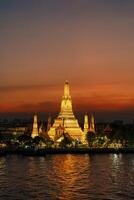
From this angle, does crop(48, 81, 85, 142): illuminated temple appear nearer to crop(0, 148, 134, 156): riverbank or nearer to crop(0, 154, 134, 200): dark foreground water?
crop(0, 148, 134, 156): riverbank

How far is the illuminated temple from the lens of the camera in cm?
8406

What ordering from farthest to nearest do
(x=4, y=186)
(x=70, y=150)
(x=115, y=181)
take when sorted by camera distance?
(x=70, y=150)
(x=115, y=181)
(x=4, y=186)

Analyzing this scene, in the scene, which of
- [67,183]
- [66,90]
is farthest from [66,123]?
[67,183]

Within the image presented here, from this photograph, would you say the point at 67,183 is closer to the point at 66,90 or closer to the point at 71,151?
the point at 71,151

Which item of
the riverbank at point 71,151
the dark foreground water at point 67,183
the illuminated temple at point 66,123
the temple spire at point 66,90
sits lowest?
the dark foreground water at point 67,183

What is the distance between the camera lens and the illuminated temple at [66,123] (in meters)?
84.1

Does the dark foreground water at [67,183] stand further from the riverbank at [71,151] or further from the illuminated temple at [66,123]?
the illuminated temple at [66,123]

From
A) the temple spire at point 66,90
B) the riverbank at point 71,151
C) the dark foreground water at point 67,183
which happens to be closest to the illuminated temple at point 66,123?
the temple spire at point 66,90

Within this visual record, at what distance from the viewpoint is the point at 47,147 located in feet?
263

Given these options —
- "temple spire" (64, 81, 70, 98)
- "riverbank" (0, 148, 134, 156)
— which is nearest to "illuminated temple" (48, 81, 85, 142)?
"temple spire" (64, 81, 70, 98)

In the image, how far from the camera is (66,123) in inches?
3334

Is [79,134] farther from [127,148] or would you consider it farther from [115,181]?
[115,181]

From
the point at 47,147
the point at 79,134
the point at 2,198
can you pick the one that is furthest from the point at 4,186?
the point at 79,134

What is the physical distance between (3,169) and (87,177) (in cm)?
909
